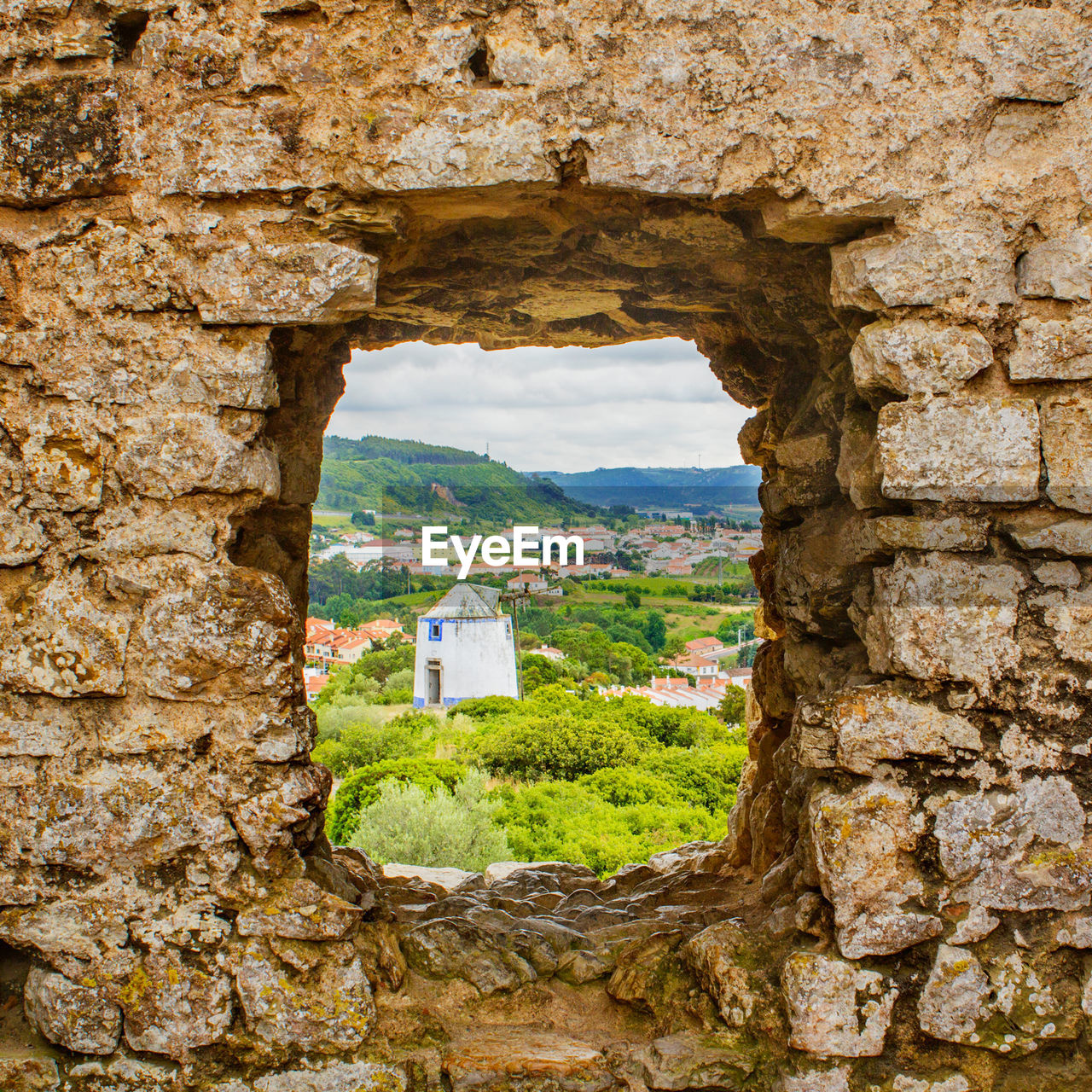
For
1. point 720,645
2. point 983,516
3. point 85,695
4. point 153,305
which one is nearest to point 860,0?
point 983,516

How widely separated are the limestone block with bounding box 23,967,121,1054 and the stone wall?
13 mm

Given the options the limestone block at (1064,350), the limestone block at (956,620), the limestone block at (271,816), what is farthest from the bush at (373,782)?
the limestone block at (1064,350)

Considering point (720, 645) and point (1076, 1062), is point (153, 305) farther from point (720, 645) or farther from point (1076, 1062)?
point (720, 645)

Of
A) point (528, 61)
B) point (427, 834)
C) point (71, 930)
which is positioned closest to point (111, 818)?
point (71, 930)

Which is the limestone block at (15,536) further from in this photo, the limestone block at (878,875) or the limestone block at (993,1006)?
the limestone block at (993,1006)

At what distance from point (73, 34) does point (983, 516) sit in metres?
3.24

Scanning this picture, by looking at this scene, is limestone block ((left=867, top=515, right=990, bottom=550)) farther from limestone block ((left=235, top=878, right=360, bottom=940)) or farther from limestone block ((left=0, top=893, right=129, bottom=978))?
limestone block ((left=0, top=893, right=129, bottom=978))

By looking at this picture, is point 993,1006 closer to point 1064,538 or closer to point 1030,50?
point 1064,538

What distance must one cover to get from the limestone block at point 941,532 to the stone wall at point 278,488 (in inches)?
0.5

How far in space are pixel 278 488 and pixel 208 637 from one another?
22.4 inches

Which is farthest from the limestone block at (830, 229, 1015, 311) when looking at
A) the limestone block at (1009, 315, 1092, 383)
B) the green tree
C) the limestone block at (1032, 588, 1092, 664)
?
the green tree

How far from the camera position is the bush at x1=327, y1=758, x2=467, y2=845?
905cm

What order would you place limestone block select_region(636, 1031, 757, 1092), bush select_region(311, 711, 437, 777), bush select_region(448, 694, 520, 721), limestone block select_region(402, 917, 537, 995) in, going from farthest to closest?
bush select_region(448, 694, 520, 721), bush select_region(311, 711, 437, 777), limestone block select_region(402, 917, 537, 995), limestone block select_region(636, 1031, 757, 1092)

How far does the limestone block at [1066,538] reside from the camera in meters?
2.51
